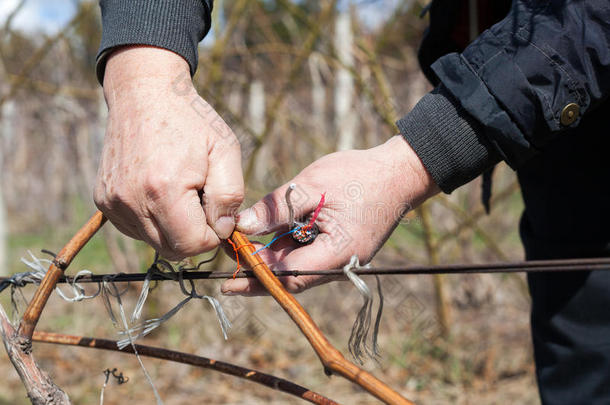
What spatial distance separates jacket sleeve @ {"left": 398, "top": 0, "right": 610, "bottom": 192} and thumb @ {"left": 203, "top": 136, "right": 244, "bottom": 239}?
0.32 metres

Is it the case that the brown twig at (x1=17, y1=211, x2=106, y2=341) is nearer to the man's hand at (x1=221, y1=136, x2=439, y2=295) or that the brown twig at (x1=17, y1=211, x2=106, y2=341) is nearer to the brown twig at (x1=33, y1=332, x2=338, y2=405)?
the brown twig at (x1=33, y1=332, x2=338, y2=405)

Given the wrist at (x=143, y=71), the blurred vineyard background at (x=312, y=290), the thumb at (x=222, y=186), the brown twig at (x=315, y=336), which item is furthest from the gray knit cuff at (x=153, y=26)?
the blurred vineyard background at (x=312, y=290)

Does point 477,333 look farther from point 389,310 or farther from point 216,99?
point 216,99

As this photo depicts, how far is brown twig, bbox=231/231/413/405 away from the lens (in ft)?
1.95

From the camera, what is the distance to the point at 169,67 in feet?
2.40

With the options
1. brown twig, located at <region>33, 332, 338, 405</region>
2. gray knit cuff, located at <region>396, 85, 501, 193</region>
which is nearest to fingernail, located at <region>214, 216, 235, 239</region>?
brown twig, located at <region>33, 332, 338, 405</region>

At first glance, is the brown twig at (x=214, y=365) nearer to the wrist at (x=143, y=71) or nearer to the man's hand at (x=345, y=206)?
the man's hand at (x=345, y=206)

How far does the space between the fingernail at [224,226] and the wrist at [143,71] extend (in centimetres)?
20

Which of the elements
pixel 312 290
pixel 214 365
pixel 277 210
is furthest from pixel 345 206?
pixel 312 290

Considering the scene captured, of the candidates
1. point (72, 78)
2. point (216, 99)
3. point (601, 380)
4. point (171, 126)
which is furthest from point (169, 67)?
point (72, 78)

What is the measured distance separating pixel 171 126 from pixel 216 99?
1610 mm

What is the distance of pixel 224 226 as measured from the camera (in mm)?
742

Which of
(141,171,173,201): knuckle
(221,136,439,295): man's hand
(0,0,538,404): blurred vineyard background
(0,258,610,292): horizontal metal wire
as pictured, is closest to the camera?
(0,258,610,292): horizontal metal wire

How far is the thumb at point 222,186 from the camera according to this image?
708 mm
